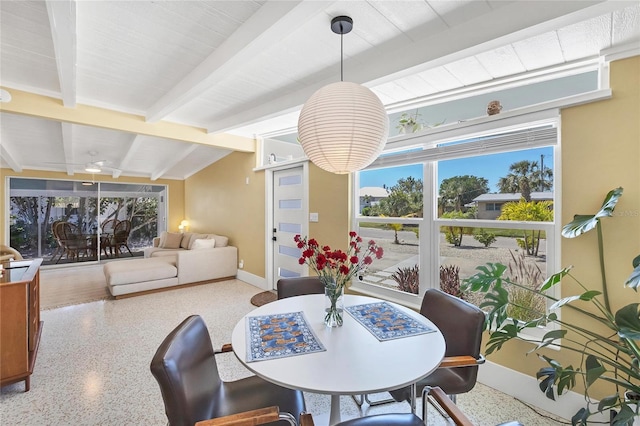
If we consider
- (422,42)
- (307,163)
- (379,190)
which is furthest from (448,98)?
(307,163)

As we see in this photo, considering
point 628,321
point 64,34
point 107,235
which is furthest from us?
point 107,235

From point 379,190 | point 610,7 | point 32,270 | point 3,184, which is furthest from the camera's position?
point 3,184

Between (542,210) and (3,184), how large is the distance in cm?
909

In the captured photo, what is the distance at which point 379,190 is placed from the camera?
2.99 m

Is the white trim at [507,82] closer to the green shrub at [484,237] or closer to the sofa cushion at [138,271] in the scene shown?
the green shrub at [484,237]

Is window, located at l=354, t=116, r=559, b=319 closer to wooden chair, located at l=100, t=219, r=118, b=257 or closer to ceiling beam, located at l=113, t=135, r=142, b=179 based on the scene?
ceiling beam, located at l=113, t=135, r=142, b=179

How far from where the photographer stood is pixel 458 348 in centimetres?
155

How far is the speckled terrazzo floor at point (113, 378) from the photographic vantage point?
71.3 inches

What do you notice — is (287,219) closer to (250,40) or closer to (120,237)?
(250,40)

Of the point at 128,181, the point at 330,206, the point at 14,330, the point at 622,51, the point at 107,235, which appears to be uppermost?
the point at 622,51

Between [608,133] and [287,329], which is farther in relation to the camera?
[608,133]

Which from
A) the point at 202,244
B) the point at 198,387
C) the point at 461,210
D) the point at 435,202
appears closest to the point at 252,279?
the point at 202,244

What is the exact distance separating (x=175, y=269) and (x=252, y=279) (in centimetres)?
127

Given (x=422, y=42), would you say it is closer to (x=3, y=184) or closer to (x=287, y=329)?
(x=287, y=329)
